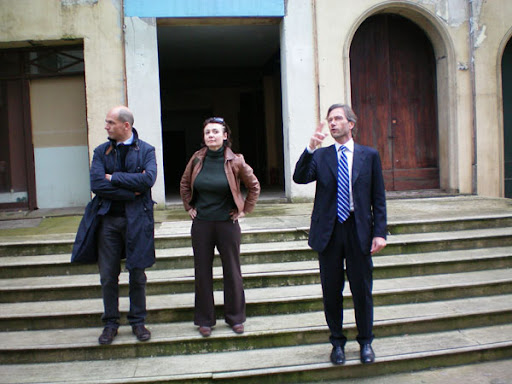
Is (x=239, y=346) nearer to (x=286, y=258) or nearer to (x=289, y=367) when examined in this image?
(x=289, y=367)

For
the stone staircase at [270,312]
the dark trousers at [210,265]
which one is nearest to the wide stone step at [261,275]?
the stone staircase at [270,312]

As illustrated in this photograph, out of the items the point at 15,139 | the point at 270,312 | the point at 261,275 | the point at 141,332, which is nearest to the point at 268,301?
the point at 270,312

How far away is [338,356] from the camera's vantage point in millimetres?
3809

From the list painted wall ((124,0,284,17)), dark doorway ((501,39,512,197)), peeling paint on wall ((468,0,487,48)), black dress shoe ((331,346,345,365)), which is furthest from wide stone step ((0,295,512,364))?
peeling paint on wall ((468,0,487,48))

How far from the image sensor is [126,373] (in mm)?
3816

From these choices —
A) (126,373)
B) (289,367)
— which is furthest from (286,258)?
(126,373)

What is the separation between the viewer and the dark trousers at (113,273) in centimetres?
402

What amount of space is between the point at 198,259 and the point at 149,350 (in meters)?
0.85

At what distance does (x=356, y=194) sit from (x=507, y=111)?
7.82 metres

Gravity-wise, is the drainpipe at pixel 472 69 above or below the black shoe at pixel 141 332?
above

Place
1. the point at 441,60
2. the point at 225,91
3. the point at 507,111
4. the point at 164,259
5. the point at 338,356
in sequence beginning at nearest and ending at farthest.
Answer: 1. the point at 338,356
2. the point at 164,259
3. the point at 441,60
4. the point at 507,111
5. the point at 225,91

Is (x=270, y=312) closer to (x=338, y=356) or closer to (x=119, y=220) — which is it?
(x=338, y=356)

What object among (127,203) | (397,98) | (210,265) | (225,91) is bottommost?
(210,265)

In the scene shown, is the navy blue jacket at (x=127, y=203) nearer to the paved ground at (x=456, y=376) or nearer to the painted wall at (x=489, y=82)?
the paved ground at (x=456, y=376)
